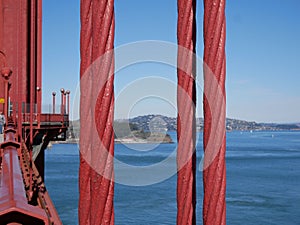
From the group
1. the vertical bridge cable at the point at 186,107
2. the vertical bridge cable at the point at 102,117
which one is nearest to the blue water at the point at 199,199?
the vertical bridge cable at the point at 186,107

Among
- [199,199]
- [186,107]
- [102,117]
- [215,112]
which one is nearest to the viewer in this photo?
[102,117]

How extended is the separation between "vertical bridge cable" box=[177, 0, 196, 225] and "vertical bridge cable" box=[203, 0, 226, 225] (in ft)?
0.46

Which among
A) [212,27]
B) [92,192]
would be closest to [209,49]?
[212,27]

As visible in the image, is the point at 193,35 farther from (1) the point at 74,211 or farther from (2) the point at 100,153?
(1) the point at 74,211

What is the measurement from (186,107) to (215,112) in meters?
0.19

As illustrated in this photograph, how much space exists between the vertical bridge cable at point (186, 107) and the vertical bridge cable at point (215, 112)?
0.46 feet

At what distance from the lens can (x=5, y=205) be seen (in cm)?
104

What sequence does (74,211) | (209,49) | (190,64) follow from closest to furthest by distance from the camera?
1. (209,49)
2. (190,64)
3. (74,211)

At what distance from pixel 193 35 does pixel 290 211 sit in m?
27.9

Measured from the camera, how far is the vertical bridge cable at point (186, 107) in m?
2.07

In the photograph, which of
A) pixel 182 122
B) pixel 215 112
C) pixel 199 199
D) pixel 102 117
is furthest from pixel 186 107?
pixel 199 199

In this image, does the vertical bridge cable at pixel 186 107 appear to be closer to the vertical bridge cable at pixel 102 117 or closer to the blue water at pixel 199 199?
the vertical bridge cable at pixel 102 117

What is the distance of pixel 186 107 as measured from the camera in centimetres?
209

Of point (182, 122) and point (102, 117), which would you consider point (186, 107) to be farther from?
point (102, 117)
